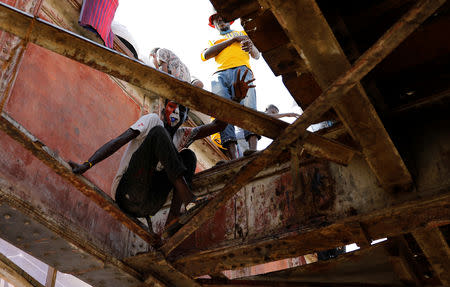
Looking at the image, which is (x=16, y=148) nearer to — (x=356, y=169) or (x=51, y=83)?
(x=51, y=83)

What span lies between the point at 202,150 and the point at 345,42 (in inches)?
218

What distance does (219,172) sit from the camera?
5.35 m

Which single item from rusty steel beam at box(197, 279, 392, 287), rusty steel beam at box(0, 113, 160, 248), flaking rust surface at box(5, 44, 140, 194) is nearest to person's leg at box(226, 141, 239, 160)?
flaking rust surface at box(5, 44, 140, 194)

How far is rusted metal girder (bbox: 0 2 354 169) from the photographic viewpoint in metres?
3.32

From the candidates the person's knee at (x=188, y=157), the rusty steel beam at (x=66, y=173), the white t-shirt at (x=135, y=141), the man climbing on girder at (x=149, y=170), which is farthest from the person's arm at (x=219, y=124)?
the rusty steel beam at (x=66, y=173)

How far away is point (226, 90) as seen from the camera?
7328 mm

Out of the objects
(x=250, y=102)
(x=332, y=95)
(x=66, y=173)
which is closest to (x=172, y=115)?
(x=66, y=173)

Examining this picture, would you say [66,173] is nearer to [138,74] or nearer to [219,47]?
[138,74]

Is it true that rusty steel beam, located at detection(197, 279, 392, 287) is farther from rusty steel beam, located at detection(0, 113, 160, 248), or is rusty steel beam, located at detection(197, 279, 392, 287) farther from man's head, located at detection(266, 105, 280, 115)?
man's head, located at detection(266, 105, 280, 115)

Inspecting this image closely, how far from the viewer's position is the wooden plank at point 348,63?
126 inches

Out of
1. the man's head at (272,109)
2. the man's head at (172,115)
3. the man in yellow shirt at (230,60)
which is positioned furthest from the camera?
the man's head at (272,109)

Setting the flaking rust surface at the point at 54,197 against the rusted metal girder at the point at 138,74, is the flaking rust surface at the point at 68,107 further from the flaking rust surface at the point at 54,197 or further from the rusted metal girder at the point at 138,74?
the rusted metal girder at the point at 138,74

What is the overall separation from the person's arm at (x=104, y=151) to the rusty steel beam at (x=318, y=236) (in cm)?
124

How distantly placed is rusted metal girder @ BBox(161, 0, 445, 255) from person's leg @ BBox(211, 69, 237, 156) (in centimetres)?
273
